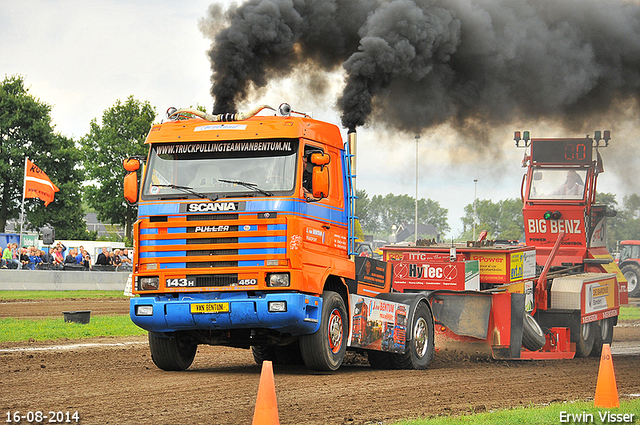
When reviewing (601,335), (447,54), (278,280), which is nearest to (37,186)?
(447,54)

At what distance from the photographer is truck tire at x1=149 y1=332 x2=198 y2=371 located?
10.7 m

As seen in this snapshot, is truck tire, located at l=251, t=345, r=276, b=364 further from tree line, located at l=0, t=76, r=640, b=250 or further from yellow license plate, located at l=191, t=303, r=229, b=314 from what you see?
tree line, located at l=0, t=76, r=640, b=250

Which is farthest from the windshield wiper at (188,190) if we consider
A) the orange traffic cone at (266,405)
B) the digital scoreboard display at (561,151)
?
the digital scoreboard display at (561,151)

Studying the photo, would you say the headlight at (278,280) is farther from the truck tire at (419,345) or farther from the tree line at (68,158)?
the tree line at (68,158)

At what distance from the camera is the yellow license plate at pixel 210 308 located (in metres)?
9.68

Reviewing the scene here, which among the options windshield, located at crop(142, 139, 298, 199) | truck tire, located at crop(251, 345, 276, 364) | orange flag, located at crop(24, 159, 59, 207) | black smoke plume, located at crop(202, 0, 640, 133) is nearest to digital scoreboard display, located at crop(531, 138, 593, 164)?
black smoke plume, located at crop(202, 0, 640, 133)

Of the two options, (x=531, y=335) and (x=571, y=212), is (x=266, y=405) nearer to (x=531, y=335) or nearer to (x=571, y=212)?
(x=531, y=335)

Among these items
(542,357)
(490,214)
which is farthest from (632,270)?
(490,214)

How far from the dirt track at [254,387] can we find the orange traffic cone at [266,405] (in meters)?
1.13

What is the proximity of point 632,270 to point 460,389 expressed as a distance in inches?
1140

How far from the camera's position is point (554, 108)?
16.4 meters

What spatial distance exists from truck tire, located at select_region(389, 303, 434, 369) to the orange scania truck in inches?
55.6

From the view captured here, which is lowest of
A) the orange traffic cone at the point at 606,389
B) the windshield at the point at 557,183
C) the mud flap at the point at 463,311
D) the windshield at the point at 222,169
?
the orange traffic cone at the point at 606,389

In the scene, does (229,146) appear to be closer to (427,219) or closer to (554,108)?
(554,108)
